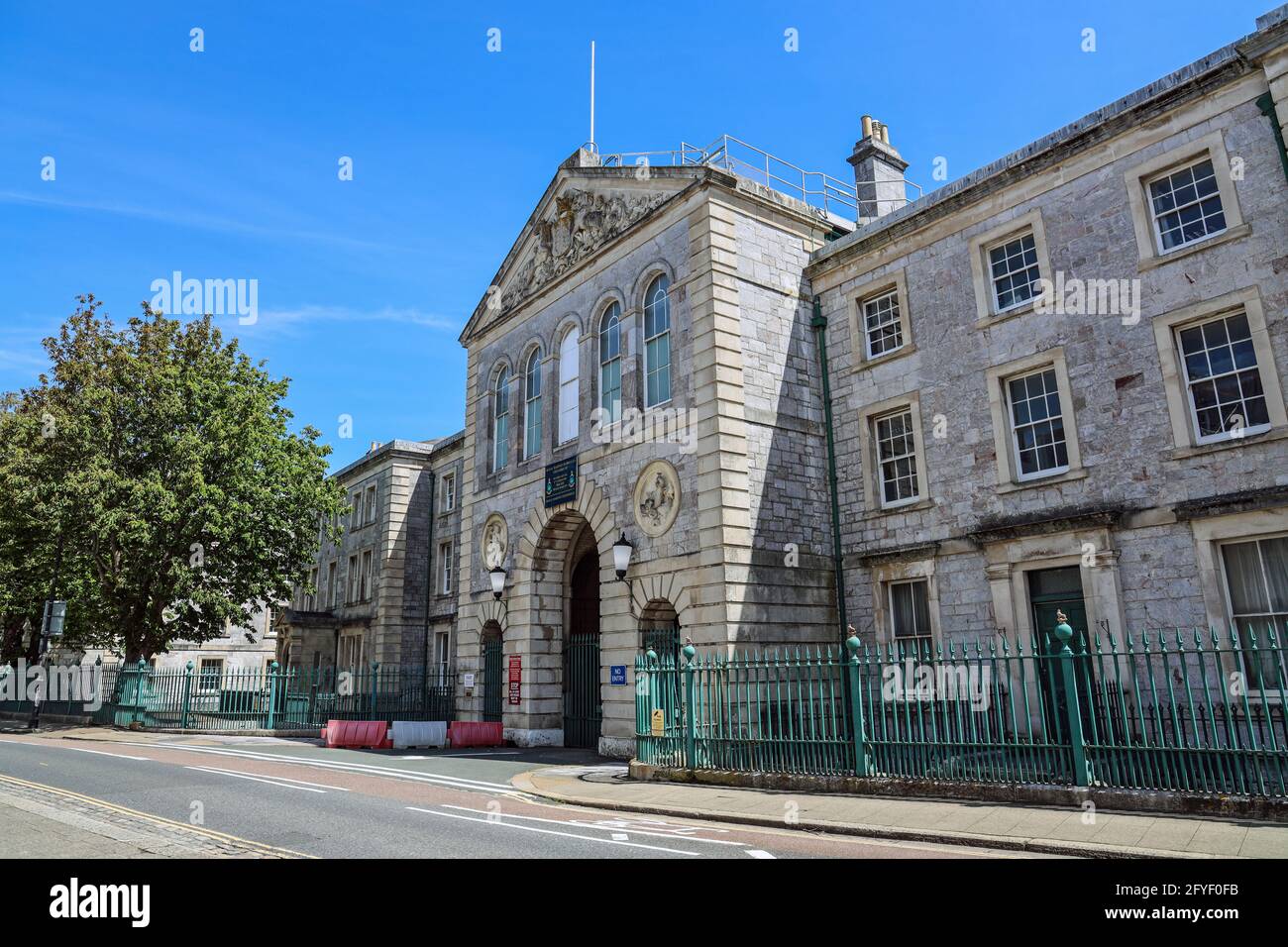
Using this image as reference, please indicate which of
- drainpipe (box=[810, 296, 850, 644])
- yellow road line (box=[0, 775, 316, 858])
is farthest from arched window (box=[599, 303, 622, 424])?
yellow road line (box=[0, 775, 316, 858])

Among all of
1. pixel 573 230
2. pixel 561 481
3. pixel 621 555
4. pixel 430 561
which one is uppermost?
pixel 573 230

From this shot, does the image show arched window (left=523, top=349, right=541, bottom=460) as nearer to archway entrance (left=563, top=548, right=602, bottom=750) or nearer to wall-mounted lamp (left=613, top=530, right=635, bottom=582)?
archway entrance (left=563, top=548, right=602, bottom=750)

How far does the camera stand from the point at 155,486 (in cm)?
2598

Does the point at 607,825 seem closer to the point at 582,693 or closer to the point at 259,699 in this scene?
the point at 582,693

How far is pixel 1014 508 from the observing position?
15.7 m

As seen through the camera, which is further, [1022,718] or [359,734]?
[359,734]

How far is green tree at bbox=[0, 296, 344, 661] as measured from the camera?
→ 87.0ft

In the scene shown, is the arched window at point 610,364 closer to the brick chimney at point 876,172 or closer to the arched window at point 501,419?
the arched window at point 501,419

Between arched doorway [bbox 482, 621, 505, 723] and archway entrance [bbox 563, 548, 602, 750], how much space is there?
242 centimetres

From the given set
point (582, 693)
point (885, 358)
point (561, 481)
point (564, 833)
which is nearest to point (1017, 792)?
point (564, 833)

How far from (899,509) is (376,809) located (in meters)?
11.5
